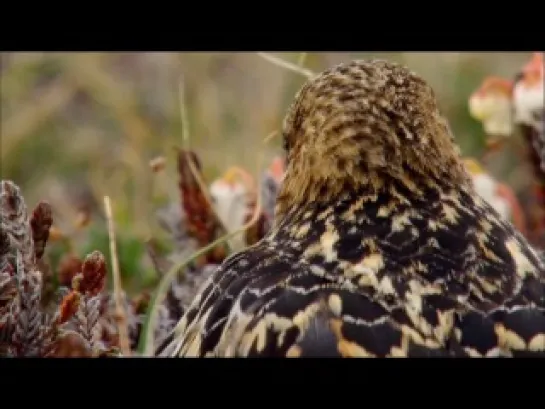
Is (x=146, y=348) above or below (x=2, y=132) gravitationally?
below

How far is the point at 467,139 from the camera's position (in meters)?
7.57

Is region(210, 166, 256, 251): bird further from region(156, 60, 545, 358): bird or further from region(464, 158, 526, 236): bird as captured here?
region(156, 60, 545, 358): bird

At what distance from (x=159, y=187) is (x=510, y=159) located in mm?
2126

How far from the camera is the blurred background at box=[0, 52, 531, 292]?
286 inches

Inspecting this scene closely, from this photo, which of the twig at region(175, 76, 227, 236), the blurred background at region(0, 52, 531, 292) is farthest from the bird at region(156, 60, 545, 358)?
the blurred background at region(0, 52, 531, 292)

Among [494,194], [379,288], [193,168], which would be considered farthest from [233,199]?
[379,288]

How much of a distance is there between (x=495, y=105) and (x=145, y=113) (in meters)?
3.43

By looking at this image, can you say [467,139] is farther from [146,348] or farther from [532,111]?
[146,348]

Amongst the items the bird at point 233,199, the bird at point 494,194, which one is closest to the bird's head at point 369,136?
the bird at point 233,199

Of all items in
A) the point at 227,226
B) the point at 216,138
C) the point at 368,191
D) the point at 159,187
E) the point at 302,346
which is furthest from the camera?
the point at 216,138

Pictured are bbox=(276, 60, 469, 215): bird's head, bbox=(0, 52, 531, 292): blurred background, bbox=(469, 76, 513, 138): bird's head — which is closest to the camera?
bbox=(276, 60, 469, 215): bird's head

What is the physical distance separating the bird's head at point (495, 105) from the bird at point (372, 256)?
152 centimetres

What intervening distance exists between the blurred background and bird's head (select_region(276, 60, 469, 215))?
289 cm

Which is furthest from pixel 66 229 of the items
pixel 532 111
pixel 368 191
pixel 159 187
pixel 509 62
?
pixel 509 62
